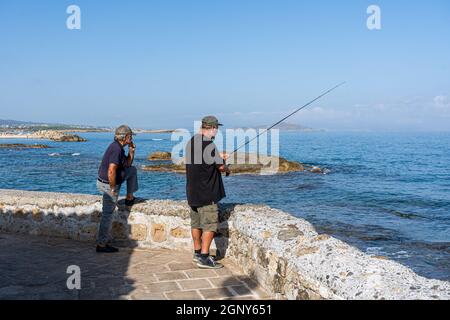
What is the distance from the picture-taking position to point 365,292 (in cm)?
277

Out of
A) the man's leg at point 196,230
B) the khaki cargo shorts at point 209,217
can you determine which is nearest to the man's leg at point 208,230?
the khaki cargo shorts at point 209,217

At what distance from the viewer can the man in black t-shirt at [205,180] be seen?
4770 mm

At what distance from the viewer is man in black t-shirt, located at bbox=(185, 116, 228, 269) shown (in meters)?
4.77

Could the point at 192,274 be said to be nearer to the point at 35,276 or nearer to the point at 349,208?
the point at 35,276

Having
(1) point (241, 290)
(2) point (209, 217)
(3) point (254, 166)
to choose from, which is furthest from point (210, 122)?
(3) point (254, 166)

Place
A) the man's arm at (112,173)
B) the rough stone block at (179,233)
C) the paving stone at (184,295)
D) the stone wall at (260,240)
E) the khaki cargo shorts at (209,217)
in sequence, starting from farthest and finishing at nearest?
the rough stone block at (179,233) → the man's arm at (112,173) → the khaki cargo shorts at (209,217) → the paving stone at (184,295) → the stone wall at (260,240)

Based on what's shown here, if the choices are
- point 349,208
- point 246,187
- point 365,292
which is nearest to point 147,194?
point 246,187

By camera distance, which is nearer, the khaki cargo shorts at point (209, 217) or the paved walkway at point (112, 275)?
A: the paved walkway at point (112, 275)

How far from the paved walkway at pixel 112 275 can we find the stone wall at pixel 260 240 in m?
0.22

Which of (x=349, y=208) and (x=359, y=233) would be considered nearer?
(x=359, y=233)

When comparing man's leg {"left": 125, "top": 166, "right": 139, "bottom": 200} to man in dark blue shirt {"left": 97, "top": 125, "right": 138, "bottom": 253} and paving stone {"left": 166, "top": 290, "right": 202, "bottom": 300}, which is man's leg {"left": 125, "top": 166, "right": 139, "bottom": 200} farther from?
paving stone {"left": 166, "top": 290, "right": 202, "bottom": 300}

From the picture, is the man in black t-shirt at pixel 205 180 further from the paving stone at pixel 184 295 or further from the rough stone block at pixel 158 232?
the rough stone block at pixel 158 232

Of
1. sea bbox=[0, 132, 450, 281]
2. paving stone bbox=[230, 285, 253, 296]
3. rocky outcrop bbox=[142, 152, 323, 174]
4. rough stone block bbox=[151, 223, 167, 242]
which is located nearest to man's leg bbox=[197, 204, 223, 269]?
paving stone bbox=[230, 285, 253, 296]

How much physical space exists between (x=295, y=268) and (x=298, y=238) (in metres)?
0.44
